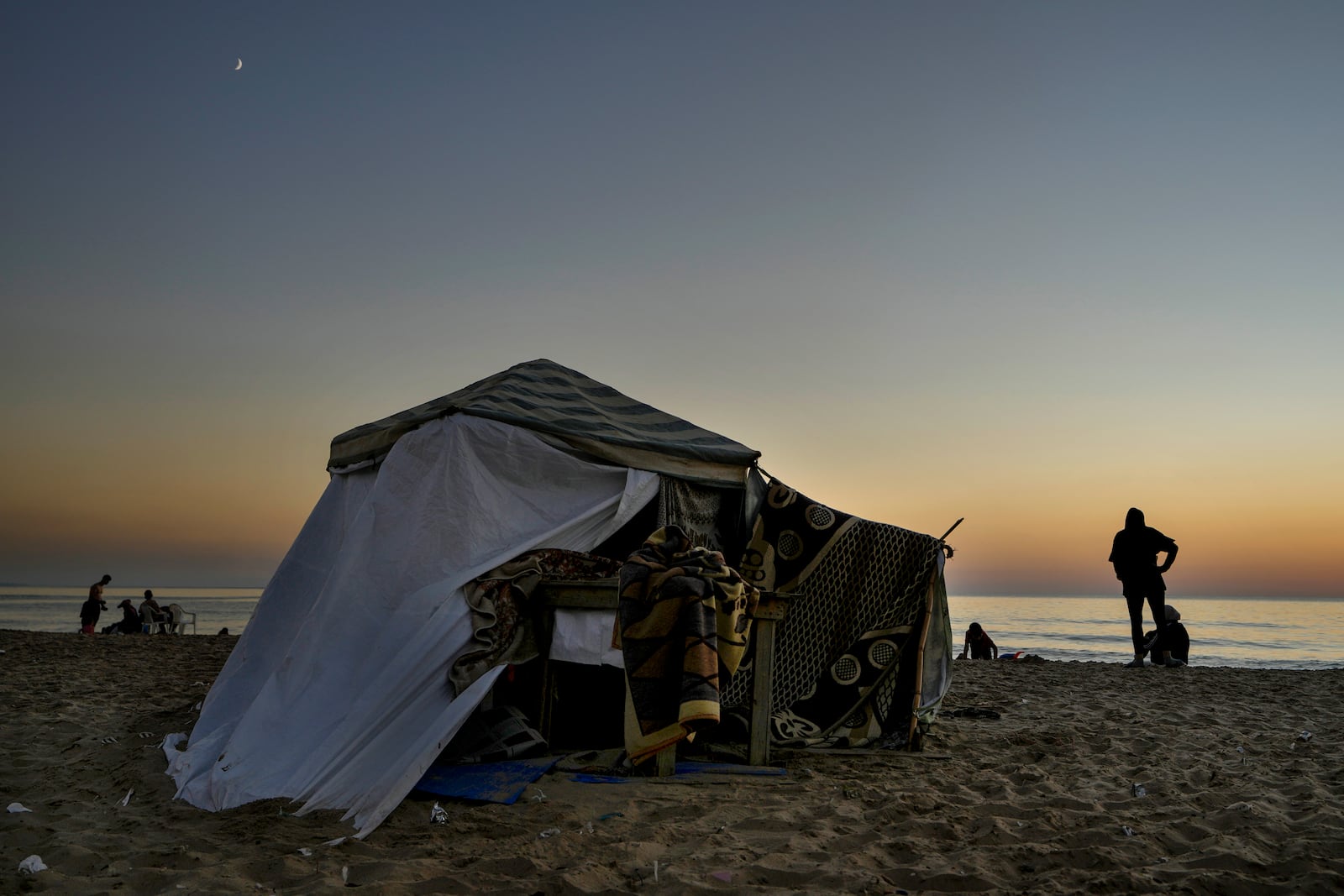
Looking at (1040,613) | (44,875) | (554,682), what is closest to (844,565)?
(554,682)

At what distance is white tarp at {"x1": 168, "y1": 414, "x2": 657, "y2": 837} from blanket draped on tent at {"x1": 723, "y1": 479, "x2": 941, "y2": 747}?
1.21 metres

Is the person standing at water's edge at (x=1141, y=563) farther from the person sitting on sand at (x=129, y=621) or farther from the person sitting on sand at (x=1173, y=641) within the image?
the person sitting on sand at (x=129, y=621)

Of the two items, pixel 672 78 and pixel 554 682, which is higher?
pixel 672 78

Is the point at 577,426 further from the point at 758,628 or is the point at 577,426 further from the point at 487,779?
the point at 487,779

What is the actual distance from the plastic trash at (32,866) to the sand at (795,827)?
5 cm

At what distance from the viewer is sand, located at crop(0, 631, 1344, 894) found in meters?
3.04

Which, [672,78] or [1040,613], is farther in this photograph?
[1040,613]

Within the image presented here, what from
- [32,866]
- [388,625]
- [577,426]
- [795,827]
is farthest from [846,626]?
[32,866]

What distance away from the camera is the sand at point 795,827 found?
304cm

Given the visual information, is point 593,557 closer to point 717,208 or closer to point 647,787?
point 647,787

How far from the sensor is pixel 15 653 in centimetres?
1079

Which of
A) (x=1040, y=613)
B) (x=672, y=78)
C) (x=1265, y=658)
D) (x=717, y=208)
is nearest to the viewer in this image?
(x=672, y=78)

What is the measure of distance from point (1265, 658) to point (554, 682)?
72.3 ft

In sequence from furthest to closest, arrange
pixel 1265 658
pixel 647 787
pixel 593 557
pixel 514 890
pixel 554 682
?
pixel 1265 658, pixel 593 557, pixel 554 682, pixel 647 787, pixel 514 890
